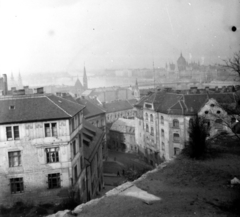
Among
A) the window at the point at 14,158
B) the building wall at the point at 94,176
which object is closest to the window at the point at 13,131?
the window at the point at 14,158

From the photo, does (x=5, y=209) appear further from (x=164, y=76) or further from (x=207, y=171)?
(x=164, y=76)

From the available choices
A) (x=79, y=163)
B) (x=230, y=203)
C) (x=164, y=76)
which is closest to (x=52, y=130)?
(x=79, y=163)

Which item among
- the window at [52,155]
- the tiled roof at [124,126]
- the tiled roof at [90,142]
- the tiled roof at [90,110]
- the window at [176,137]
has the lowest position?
the tiled roof at [124,126]

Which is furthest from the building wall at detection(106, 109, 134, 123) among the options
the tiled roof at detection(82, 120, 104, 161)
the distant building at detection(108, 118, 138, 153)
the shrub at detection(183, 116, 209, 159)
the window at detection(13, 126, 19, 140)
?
the shrub at detection(183, 116, 209, 159)

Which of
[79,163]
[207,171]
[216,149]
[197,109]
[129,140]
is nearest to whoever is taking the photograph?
[207,171]

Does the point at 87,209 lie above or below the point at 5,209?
above

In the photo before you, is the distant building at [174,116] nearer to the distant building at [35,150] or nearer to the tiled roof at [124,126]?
the tiled roof at [124,126]
